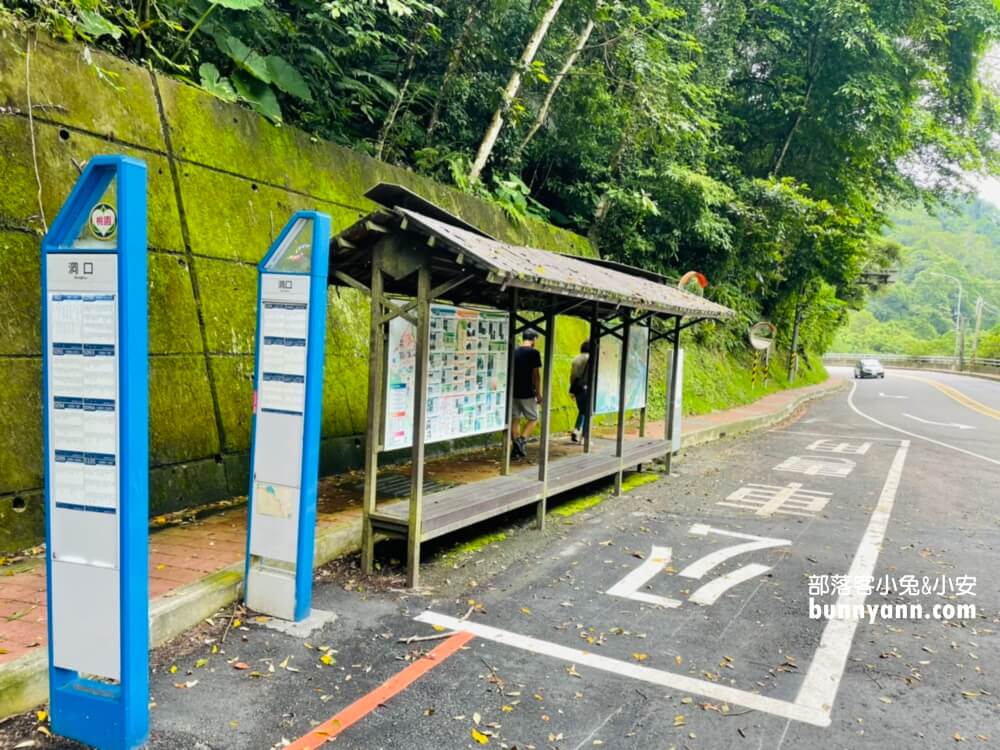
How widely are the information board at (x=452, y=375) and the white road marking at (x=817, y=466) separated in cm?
610

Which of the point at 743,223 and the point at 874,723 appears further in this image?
the point at 743,223

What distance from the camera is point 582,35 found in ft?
40.7

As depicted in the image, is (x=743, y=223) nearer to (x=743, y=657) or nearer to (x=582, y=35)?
(x=582, y=35)

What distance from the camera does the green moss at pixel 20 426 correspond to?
4.85 meters

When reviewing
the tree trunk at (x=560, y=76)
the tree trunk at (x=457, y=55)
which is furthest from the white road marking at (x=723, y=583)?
the tree trunk at (x=560, y=76)

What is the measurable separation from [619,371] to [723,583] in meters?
4.26

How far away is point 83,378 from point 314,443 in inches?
62.2

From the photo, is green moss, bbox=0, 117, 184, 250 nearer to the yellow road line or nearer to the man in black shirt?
the man in black shirt

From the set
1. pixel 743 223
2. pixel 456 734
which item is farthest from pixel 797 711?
pixel 743 223

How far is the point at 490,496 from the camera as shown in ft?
20.7

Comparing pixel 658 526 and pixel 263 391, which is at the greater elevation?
pixel 263 391

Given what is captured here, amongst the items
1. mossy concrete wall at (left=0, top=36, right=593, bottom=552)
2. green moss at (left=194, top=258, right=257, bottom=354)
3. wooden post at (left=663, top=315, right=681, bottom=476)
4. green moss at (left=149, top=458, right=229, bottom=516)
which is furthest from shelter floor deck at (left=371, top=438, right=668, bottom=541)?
green moss at (left=194, top=258, right=257, bottom=354)

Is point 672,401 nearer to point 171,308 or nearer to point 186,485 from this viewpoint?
point 186,485

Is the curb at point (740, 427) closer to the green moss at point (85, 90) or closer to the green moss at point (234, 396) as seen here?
the green moss at point (234, 396)
